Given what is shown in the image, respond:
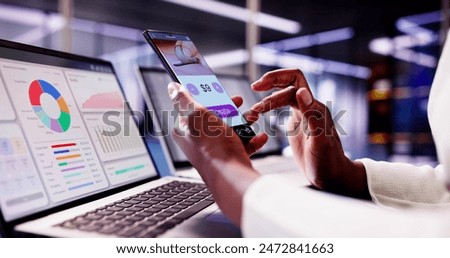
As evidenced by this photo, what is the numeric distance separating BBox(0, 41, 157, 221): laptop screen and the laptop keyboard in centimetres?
7

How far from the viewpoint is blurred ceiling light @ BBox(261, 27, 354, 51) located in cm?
791

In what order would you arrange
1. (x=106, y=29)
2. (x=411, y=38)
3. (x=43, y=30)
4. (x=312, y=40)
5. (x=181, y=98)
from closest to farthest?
1. (x=181, y=98)
2. (x=411, y=38)
3. (x=43, y=30)
4. (x=106, y=29)
5. (x=312, y=40)

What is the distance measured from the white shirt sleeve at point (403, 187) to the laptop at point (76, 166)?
0.31 metres

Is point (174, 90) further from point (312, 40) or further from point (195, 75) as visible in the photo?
point (312, 40)

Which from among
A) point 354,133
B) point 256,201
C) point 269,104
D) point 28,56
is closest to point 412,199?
point 269,104

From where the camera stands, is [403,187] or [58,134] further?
[403,187]

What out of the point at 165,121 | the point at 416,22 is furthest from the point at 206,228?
the point at 416,22

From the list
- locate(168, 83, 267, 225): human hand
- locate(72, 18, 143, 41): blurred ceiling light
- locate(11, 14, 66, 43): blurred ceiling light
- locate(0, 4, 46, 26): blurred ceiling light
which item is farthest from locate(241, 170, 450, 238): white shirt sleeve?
locate(72, 18, 143, 41): blurred ceiling light

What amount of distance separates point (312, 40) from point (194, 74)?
8.47 m

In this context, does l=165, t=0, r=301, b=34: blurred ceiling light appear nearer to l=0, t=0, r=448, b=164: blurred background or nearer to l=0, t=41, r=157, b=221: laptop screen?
l=0, t=0, r=448, b=164: blurred background

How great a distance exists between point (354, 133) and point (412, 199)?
24.7ft

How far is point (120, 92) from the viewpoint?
0.80 meters

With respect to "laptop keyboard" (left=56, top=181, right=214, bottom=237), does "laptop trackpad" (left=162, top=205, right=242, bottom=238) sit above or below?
below

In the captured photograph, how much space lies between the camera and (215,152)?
1.60 ft
